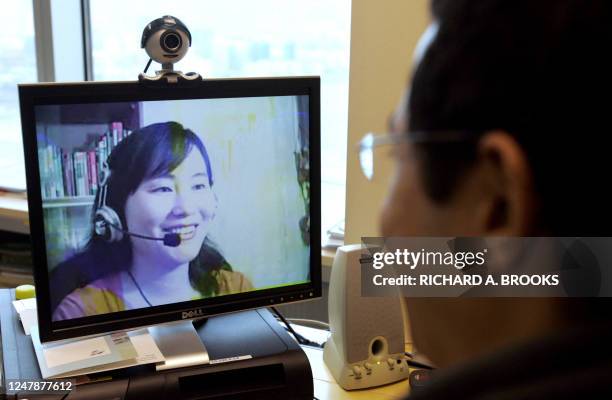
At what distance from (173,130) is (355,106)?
65cm

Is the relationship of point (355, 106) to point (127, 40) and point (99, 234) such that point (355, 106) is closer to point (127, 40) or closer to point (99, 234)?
point (99, 234)

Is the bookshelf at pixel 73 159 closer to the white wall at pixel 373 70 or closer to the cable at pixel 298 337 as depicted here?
the cable at pixel 298 337

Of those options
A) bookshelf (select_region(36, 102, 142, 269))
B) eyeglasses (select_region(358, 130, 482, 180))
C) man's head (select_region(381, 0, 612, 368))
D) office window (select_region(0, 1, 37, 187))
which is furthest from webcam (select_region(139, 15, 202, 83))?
office window (select_region(0, 1, 37, 187))

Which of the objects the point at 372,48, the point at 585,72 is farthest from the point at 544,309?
the point at 372,48

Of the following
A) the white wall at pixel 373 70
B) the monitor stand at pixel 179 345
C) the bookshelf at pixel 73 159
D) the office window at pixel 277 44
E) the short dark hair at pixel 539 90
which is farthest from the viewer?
the office window at pixel 277 44

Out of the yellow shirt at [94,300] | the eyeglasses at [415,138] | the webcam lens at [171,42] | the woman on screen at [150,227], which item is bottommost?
the yellow shirt at [94,300]

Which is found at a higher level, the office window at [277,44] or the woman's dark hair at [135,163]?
the office window at [277,44]

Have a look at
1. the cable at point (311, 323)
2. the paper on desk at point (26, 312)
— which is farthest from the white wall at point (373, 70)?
the paper on desk at point (26, 312)

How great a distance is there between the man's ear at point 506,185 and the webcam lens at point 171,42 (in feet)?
2.94

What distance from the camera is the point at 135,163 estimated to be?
128 centimetres

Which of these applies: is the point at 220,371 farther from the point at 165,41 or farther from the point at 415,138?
the point at 415,138

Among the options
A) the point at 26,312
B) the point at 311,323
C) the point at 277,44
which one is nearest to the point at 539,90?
the point at 26,312

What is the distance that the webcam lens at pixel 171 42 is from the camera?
136cm

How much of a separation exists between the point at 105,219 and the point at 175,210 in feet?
0.39
